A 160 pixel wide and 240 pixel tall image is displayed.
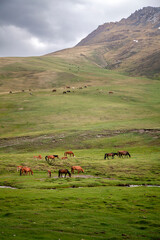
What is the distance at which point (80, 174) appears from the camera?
32.7 metres

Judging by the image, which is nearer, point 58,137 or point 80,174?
point 80,174

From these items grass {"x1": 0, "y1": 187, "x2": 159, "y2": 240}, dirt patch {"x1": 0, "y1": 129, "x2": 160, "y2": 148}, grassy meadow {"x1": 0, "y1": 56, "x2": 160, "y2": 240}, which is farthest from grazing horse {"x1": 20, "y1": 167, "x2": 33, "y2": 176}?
dirt patch {"x1": 0, "y1": 129, "x2": 160, "y2": 148}

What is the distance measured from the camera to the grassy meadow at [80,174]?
15.3m

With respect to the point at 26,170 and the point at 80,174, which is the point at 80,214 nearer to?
the point at 80,174

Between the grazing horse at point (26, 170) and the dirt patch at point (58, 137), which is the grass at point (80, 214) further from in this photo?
the dirt patch at point (58, 137)

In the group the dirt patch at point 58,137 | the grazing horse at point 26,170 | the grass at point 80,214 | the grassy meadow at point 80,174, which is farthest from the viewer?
the dirt patch at point 58,137

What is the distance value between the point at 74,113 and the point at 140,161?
51356 millimetres

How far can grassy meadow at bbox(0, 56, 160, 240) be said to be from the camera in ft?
50.3

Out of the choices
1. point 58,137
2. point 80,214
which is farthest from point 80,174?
point 58,137

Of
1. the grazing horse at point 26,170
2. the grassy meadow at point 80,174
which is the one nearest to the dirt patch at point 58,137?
the grassy meadow at point 80,174

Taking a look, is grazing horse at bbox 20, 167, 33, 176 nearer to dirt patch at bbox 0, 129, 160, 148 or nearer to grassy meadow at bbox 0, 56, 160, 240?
grassy meadow at bbox 0, 56, 160, 240

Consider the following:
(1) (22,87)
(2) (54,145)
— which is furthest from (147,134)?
(1) (22,87)

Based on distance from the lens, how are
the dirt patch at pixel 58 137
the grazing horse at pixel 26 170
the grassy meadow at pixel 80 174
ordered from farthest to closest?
the dirt patch at pixel 58 137, the grazing horse at pixel 26 170, the grassy meadow at pixel 80 174

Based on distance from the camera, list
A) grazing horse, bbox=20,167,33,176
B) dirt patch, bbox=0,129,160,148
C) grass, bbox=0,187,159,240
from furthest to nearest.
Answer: dirt patch, bbox=0,129,160,148, grazing horse, bbox=20,167,33,176, grass, bbox=0,187,159,240
